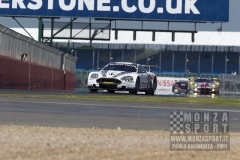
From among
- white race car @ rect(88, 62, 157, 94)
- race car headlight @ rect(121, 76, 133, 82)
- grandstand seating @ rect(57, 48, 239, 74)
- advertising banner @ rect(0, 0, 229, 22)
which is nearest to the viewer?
white race car @ rect(88, 62, 157, 94)

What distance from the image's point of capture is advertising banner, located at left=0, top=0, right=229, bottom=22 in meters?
46.5

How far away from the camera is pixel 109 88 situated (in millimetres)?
29156

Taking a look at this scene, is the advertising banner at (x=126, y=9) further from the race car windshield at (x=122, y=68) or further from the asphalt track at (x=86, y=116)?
the asphalt track at (x=86, y=116)

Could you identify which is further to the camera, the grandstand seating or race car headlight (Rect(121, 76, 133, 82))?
the grandstand seating

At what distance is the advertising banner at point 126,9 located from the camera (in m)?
46.5

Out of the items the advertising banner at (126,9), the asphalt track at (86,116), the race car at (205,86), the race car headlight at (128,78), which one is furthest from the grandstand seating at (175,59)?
the asphalt track at (86,116)

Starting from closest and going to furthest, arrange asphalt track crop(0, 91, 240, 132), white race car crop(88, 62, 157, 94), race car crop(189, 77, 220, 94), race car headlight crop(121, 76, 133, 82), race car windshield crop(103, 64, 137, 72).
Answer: asphalt track crop(0, 91, 240, 132), white race car crop(88, 62, 157, 94), race car headlight crop(121, 76, 133, 82), race car windshield crop(103, 64, 137, 72), race car crop(189, 77, 220, 94)

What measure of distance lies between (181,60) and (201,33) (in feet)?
19.8

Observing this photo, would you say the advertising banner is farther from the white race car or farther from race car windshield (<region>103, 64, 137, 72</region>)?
the white race car

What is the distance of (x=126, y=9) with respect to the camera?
46.9m

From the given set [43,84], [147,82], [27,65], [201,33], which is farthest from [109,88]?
[201,33]

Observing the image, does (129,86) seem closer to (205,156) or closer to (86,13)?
(86,13)

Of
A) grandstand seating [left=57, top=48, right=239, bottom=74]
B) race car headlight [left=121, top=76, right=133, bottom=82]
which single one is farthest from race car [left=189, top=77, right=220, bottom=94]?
grandstand seating [left=57, top=48, right=239, bottom=74]

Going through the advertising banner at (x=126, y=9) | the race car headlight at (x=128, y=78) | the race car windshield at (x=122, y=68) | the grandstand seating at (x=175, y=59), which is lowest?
the race car headlight at (x=128, y=78)
